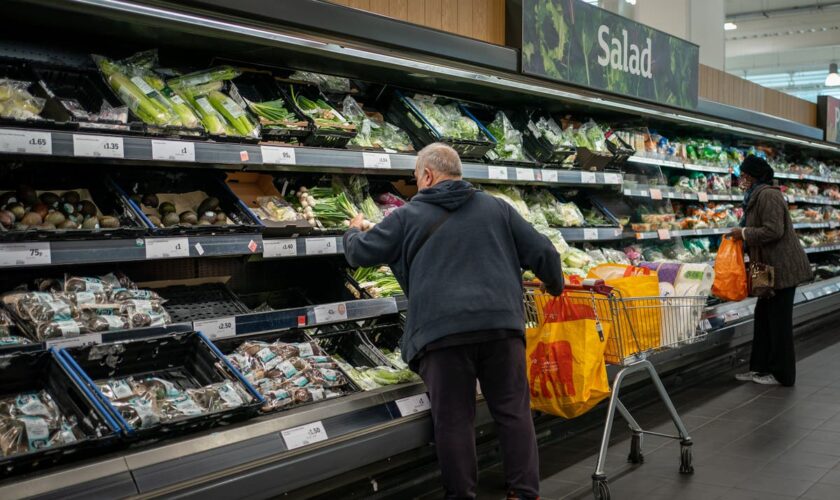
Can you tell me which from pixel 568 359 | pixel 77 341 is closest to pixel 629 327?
pixel 568 359

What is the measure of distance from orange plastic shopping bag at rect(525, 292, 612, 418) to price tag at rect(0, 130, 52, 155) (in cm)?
217

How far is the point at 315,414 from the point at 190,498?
652mm

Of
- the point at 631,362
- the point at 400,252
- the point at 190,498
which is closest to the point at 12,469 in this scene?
the point at 190,498

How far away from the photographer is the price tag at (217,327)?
10.1 ft

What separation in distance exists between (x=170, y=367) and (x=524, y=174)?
2572 mm

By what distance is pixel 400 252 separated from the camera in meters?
3.16

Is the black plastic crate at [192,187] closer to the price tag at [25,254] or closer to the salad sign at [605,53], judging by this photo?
the price tag at [25,254]

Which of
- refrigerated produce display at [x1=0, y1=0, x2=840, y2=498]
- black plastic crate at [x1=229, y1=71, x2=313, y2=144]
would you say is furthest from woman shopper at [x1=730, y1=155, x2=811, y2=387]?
black plastic crate at [x1=229, y1=71, x2=313, y2=144]

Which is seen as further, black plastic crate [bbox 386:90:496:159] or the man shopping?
black plastic crate [bbox 386:90:496:159]

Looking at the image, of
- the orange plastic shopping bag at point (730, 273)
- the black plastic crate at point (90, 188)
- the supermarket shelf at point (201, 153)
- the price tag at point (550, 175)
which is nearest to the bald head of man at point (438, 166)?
the supermarket shelf at point (201, 153)

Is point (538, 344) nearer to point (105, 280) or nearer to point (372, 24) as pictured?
point (372, 24)

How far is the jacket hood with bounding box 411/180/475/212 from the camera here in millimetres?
3053

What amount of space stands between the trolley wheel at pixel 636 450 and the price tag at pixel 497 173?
5.16 feet

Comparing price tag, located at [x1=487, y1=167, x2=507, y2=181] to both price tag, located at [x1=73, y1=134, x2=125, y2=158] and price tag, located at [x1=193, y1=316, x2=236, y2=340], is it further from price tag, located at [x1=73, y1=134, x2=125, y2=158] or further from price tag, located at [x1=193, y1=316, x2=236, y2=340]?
price tag, located at [x1=73, y1=134, x2=125, y2=158]
